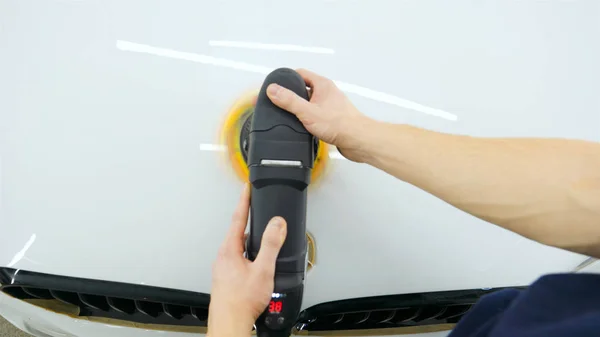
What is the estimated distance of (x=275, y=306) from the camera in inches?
27.7

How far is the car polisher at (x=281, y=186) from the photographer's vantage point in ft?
2.29

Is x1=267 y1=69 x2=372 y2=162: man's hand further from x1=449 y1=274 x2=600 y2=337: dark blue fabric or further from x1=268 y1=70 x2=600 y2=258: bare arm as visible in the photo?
x1=449 y1=274 x2=600 y2=337: dark blue fabric

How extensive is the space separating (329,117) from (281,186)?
5.1 inches

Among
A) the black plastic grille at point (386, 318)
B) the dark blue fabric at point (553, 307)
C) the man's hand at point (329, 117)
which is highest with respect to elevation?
the man's hand at point (329, 117)

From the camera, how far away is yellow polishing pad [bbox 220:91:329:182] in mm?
872

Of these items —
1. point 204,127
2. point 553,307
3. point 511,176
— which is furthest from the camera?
point 204,127

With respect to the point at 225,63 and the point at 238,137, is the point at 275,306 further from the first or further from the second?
the point at 225,63

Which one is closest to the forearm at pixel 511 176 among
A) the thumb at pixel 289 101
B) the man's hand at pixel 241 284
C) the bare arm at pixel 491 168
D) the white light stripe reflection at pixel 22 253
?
the bare arm at pixel 491 168

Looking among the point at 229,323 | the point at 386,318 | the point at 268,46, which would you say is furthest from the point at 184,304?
the point at 268,46

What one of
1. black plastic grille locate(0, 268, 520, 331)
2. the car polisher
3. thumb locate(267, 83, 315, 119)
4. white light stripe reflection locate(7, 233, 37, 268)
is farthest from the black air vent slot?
white light stripe reflection locate(7, 233, 37, 268)

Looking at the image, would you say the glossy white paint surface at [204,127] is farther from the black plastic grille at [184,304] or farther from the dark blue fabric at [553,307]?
the dark blue fabric at [553,307]

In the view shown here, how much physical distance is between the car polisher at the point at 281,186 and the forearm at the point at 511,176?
114mm

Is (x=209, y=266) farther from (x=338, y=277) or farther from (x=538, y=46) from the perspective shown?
(x=538, y=46)

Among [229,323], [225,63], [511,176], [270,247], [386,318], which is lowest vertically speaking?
[386,318]
